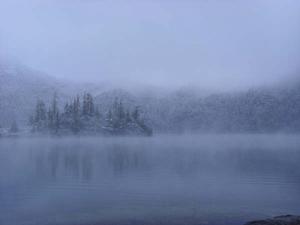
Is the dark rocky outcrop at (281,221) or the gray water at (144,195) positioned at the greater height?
the dark rocky outcrop at (281,221)

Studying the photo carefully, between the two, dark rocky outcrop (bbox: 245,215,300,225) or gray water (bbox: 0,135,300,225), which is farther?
gray water (bbox: 0,135,300,225)

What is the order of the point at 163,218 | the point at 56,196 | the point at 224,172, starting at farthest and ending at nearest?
the point at 224,172 → the point at 56,196 → the point at 163,218

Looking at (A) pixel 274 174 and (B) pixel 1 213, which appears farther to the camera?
(A) pixel 274 174

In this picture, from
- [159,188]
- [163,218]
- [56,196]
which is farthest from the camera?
[159,188]

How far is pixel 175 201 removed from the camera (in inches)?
2613

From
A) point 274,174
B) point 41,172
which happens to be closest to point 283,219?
point 274,174

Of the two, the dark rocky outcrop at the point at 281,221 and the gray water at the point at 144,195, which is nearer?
the dark rocky outcrop at the point at 281,221

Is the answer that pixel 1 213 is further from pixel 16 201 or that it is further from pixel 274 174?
pixel 274 174

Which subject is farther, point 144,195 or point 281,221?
point 144,195

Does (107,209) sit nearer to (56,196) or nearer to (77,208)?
(77,208)

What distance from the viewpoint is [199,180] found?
9419 cm

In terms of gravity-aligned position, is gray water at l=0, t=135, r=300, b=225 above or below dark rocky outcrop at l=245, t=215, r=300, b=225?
below

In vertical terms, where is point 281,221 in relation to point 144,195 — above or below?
above

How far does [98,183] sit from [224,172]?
38333 millimetres
